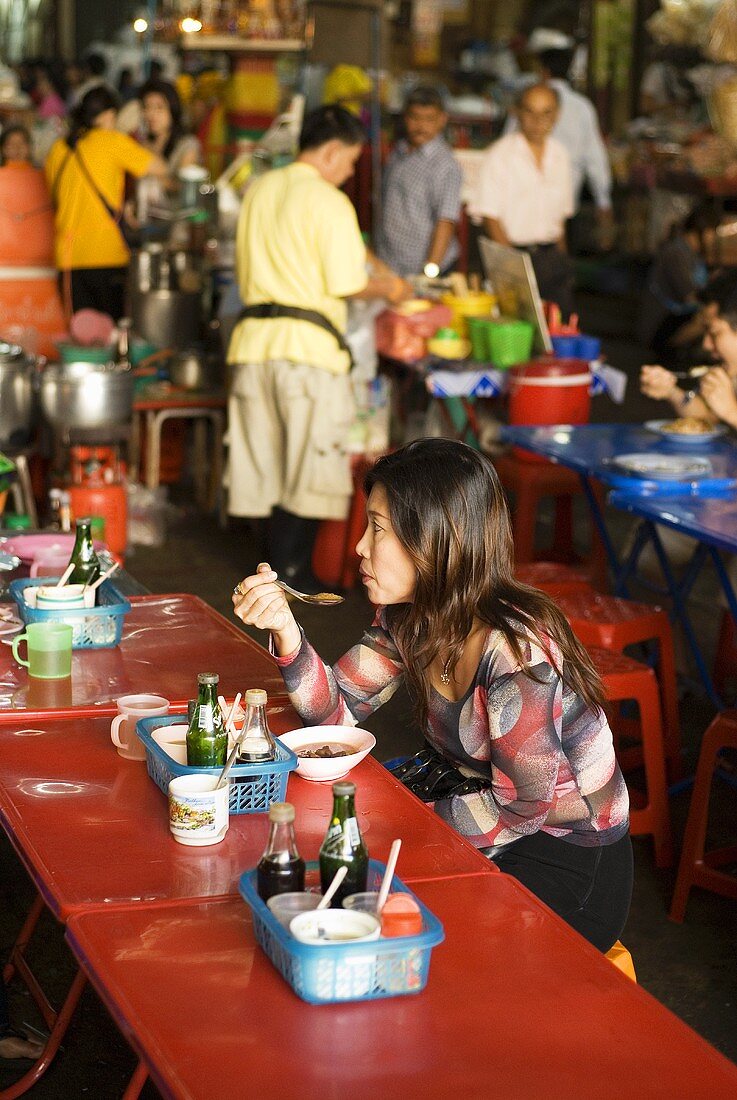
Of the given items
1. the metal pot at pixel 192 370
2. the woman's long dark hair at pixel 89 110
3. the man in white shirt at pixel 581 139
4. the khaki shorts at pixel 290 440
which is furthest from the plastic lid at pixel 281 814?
the man in white shirt at pixel 581 139

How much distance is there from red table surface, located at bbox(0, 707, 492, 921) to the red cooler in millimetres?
3233

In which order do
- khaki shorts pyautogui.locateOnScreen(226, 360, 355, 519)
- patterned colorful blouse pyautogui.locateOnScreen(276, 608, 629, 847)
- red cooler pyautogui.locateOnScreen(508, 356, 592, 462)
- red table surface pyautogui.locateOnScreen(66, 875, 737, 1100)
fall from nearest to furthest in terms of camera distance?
red table surface pyautogui.locateOnScreen(66, 875, 737, 1100) → patterned colorful blouse pyautogui.locateOnScreen(276, 608, 629, 847) → red cooler pyautogui.locateOnScreen(508, 356, 592, 462) → khaki shorts pyautogui.locateOnScreen(226, 360, 355, 519)

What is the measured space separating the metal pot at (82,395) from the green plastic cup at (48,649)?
132 inches

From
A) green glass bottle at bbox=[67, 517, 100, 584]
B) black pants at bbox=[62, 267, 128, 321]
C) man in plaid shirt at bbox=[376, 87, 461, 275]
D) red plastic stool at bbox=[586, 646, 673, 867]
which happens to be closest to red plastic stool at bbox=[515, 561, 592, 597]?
red plastic stool at bbox=[586, 646, 673, 867]

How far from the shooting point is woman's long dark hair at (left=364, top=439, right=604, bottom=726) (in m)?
2.32

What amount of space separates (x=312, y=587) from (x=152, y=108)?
15.0ft

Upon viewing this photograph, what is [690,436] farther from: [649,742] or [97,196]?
[97,196]

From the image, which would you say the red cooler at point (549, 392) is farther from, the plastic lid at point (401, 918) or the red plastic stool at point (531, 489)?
the plastic lid at point (401, 918)

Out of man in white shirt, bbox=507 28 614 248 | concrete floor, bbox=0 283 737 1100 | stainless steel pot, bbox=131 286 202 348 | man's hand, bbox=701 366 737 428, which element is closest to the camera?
concrete floor, bbox=0 283 737 1100

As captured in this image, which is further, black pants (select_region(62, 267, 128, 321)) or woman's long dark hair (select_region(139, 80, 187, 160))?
woman's long dark hair (select_region(139, 80, 187, 160))

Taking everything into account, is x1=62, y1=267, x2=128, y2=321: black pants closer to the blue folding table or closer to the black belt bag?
the black belt bag

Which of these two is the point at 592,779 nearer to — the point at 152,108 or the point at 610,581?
the point at 610,581

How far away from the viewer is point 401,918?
168cm

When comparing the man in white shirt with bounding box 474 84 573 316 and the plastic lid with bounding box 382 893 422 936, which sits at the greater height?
the man in white shirt with bounding box 474 84 573 316
